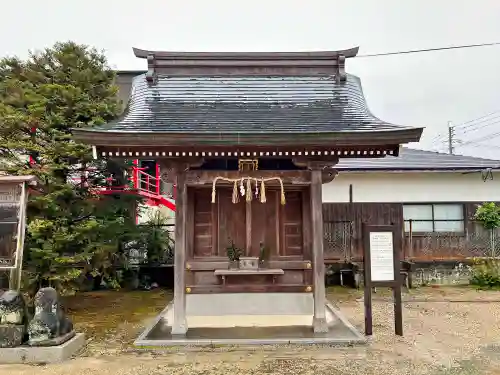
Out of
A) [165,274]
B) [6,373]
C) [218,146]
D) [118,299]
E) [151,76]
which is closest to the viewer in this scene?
[6,373]

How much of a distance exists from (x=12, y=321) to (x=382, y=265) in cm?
649

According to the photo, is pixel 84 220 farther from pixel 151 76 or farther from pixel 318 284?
pixel 318 284

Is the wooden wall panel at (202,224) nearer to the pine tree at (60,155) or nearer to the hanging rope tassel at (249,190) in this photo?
the hanging rope tassel at (249,190)

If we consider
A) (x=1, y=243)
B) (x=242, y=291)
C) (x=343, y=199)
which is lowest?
(x=242, y=291)

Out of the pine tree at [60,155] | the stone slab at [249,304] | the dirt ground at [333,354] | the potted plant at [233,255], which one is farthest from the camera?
the pine tree at [60,155]

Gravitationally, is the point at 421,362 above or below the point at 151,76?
below

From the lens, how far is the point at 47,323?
625cm

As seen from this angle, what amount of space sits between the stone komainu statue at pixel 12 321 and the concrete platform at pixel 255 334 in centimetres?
183

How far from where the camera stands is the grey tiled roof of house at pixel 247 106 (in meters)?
7.51

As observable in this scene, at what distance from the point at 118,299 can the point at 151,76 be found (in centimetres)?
663

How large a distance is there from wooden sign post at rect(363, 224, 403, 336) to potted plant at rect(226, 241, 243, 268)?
97.7 inches

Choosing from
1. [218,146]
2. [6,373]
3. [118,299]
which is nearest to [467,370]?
[218,146]

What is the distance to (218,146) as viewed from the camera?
7.09 m

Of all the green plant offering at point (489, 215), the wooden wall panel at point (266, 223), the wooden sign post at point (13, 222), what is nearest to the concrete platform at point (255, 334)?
the wooden wall panel at point (266, 223)
